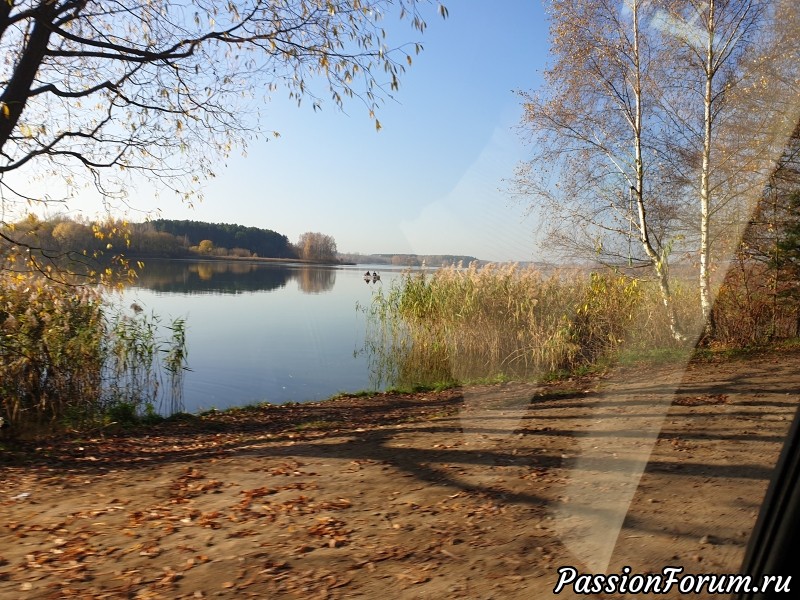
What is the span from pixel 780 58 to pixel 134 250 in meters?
10.7

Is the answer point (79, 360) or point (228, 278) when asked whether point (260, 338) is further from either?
point (228, 278)

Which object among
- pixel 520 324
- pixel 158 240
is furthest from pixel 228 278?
pixel 520 324

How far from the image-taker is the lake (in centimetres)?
1200

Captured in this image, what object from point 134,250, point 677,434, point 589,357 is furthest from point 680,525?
point 134,250

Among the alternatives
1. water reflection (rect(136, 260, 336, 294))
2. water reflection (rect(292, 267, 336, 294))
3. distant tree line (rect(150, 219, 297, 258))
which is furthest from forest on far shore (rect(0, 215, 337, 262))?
water reflection (rect(292, 267, 336, 294))

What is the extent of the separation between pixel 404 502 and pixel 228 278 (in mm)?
34472

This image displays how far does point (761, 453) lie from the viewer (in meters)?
4.98

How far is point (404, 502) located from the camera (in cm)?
459

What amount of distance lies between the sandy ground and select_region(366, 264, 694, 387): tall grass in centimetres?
436

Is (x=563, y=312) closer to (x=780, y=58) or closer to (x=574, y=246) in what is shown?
(x=574, y=246)

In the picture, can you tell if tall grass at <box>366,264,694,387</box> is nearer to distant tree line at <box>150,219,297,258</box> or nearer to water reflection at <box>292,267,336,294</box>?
distant tree line at <box>150,219,297,258</box>

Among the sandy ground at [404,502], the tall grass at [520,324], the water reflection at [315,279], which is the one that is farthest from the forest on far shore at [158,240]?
the tall grass at [520,324]

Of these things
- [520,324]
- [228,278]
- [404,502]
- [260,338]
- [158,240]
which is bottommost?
[260,338]

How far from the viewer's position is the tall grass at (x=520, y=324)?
12141 mm
